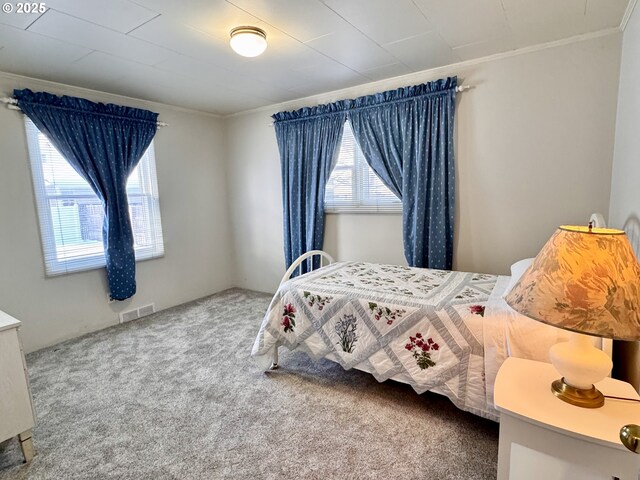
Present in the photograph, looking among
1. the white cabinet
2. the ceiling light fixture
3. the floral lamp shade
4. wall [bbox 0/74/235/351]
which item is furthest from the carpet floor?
the ceiling light fixture


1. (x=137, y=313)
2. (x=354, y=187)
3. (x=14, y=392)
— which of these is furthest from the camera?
(x=137, y=313)

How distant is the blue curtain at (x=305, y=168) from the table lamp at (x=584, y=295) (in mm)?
2707

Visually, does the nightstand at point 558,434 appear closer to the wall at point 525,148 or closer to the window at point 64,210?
the wall at point 525,148

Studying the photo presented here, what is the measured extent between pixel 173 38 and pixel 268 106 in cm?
186

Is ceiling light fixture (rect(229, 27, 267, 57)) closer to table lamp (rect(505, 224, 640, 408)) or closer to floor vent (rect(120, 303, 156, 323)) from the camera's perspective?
table lamp (rect(505, 224, 640, 408))

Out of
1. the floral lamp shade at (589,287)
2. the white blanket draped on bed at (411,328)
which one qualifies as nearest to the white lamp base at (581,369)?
the floral lamp shade at (589,287)

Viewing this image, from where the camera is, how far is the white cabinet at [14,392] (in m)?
1.61

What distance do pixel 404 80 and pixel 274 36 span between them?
1.40 m

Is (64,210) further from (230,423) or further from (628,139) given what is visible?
(628,139)

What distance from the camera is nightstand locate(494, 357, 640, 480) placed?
101 centimetres

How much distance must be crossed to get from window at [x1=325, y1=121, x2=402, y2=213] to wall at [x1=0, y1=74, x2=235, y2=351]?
174cm

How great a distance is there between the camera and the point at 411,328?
1.98 meters

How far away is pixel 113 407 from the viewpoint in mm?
2135
